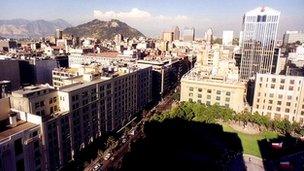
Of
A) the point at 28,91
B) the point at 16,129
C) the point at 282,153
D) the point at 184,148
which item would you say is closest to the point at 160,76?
the point at 184,148

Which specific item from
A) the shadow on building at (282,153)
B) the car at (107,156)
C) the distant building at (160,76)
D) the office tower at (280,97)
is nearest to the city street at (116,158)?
the car at (107,156)

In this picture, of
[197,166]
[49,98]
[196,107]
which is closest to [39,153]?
[49,98]

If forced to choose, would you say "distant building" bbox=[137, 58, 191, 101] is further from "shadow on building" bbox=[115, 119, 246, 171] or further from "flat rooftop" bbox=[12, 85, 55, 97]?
"flat rooftop" bbox=[12, 85, 55, 97]

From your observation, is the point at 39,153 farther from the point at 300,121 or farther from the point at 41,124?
the point at 300,121

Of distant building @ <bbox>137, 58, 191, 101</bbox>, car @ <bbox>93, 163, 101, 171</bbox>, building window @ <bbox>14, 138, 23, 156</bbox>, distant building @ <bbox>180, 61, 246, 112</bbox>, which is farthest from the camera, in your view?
→ distant building @ <bbox>137, 58, 191, 101</bbox>

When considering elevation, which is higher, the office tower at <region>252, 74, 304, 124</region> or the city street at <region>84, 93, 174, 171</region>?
the office tower at <region>252, 74, 304, 124</region>

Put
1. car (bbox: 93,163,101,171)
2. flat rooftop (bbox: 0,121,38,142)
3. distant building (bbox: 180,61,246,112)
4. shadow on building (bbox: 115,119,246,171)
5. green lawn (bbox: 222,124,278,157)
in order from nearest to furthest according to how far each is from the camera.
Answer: flat rooftop (bbox: 0,121,38,142), shadow on building (bbox: 115,119,246,171), car (bbox: 93,163,101,171), green lawn (bbox: 222,124,278,157), distant building (bbox: 180,61,246,112)

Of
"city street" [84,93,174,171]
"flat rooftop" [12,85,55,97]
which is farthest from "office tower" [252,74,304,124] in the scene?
"flat rooftop" [12,85,55,97]

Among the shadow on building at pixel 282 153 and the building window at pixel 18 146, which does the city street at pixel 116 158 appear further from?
the shadow on building at pixel 282 153
